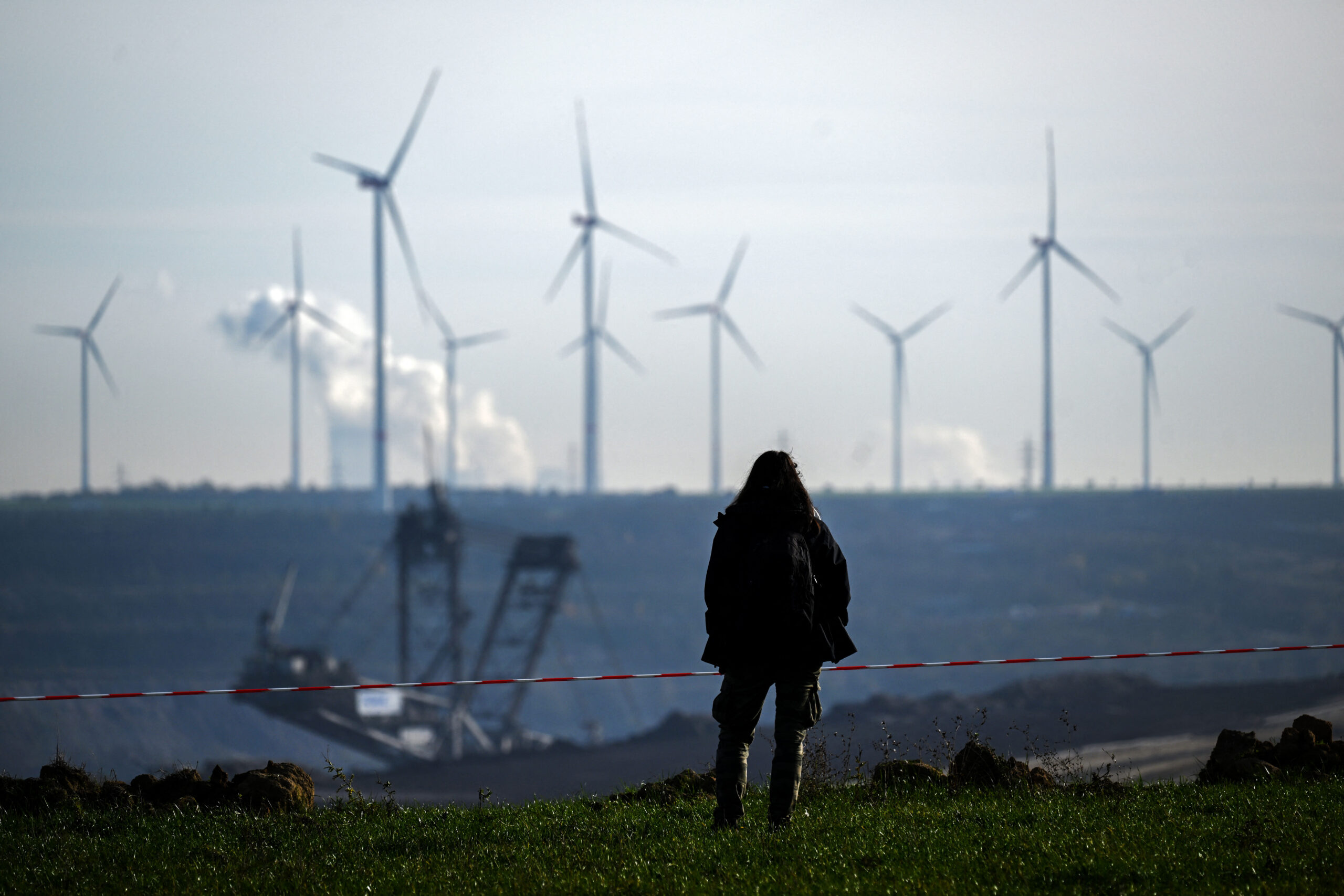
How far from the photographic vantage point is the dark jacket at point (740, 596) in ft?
28.0

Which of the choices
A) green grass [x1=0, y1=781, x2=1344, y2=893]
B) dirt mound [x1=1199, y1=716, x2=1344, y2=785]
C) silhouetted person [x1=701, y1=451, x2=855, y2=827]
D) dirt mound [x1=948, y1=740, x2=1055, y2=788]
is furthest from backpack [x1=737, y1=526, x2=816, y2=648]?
dirt mound [x1=1199, y1=716, x2=1344, y2=785]

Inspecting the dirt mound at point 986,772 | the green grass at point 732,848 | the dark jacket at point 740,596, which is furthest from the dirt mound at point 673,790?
the dark jacket at point 740,596

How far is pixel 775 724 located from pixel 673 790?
261cm

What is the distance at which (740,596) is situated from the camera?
8570mm

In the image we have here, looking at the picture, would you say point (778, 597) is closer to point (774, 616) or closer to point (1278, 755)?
point (774, 616)

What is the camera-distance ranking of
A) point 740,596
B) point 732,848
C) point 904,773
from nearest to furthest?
point 732,848 → point 740,596 → point 904,773

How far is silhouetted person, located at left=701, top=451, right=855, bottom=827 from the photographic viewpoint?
8484 millimetres

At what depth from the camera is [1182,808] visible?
9609 mm

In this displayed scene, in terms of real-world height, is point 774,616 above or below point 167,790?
above

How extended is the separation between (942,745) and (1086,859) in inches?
128

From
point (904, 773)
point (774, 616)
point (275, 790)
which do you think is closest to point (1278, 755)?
point (904, 773)

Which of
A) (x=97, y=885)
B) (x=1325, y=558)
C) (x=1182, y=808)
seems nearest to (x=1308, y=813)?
(x=1182, y=808)

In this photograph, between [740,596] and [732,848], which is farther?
[740,596]

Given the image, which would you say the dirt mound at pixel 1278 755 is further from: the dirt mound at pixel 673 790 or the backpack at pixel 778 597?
the backpack at pixel 778 597
